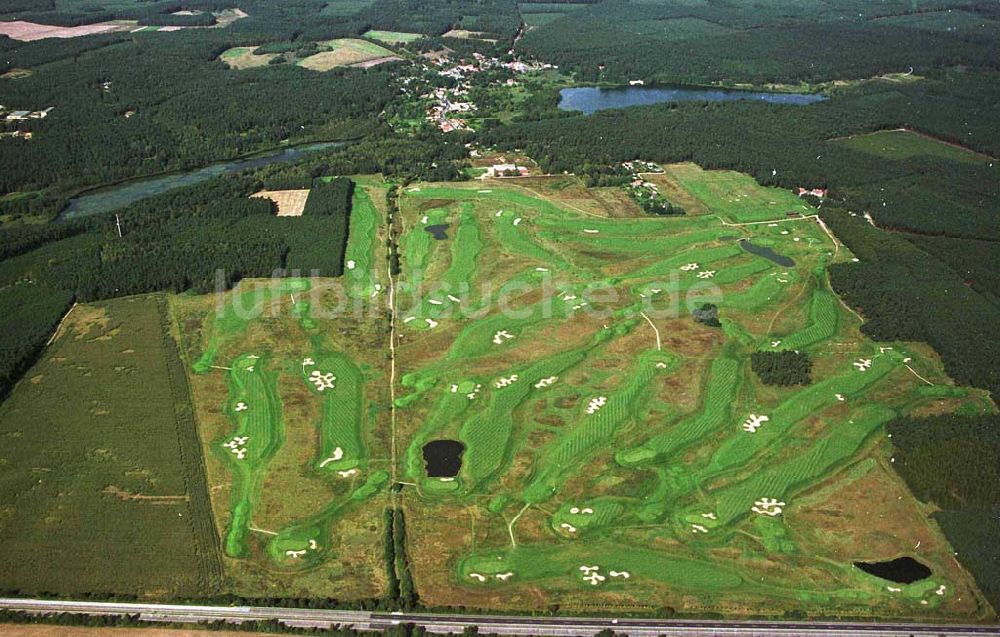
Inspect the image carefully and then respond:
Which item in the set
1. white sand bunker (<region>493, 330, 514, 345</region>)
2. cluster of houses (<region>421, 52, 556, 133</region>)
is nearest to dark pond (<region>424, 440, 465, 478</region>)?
white sand bunker (<region>493, 330, 514, 345</region>)

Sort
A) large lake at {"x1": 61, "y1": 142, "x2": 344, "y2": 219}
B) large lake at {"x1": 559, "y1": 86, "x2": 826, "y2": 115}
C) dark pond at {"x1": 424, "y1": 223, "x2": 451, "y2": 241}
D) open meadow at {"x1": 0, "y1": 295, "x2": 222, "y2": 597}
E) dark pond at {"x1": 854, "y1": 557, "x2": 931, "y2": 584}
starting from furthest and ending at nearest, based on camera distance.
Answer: large lake at {"x1": 559, "y1": 86, "x2": 826, "y2": 115} < large lake at {"x1": 61, "y1": 142, "x2": 344, "y2": 219} < dark pond at {"x1": 424, "y1": 223, "x2": 451, "y2": 241} < dark pond at {"x1": 854, "y1": 557, "x2": 931, "y2": 584} < open meadow at {"x1": 0, "y1": 295, "x2": 222, "y2": 597}

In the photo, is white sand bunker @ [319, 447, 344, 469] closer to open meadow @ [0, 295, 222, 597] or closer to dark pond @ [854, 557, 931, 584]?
open meadow @ [0, 295, 222, 597]

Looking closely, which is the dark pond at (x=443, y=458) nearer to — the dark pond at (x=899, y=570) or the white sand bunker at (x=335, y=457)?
the white sand bunker at (x=335, y=457)

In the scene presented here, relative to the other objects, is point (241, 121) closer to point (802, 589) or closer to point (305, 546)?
point (305, 546)

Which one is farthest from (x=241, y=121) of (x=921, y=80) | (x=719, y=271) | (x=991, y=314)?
(x=921, y=80)

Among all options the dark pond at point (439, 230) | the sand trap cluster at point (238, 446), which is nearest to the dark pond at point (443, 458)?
the sand trap cluster at point (238, 446)
